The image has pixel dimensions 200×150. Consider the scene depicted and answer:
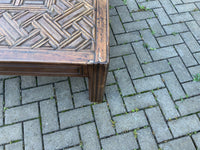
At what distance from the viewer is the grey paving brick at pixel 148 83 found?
2.12 metres

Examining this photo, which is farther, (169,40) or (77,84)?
(169,40)

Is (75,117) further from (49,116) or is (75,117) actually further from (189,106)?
(189,106)

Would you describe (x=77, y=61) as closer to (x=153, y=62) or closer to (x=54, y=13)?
(x=54, y=13)

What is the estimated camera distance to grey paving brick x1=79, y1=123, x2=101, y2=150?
1.77 metres

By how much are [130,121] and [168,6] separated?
6.63 ft

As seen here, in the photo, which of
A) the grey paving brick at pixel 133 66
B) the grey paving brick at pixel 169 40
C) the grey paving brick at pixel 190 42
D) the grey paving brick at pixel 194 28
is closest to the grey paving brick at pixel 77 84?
the grey paving brick at pixel 133 66

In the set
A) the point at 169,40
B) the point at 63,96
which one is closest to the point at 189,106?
the point at 169,40

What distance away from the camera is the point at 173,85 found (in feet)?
7.06

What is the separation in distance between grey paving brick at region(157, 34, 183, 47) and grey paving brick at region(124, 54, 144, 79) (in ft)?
1.58

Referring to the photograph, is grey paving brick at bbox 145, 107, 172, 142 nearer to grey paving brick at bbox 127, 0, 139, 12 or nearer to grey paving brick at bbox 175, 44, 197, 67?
grey paving brick at bbox 175, 44, 197, 67

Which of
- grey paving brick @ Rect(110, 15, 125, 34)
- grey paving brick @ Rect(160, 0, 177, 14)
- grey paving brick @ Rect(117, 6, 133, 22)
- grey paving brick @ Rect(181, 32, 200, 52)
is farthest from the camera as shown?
grey paving brick @ Rect(160, 0, 177, 14)

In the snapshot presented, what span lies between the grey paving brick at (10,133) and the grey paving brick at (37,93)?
0.28m

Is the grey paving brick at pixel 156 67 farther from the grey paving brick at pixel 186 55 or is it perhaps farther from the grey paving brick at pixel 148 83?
the grey paving brick at pixel 186 55

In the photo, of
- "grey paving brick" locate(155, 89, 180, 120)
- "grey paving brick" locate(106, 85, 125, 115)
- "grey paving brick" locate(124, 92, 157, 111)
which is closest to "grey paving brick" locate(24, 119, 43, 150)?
"grey paving brick" locate(106, 85, 125, 115)
